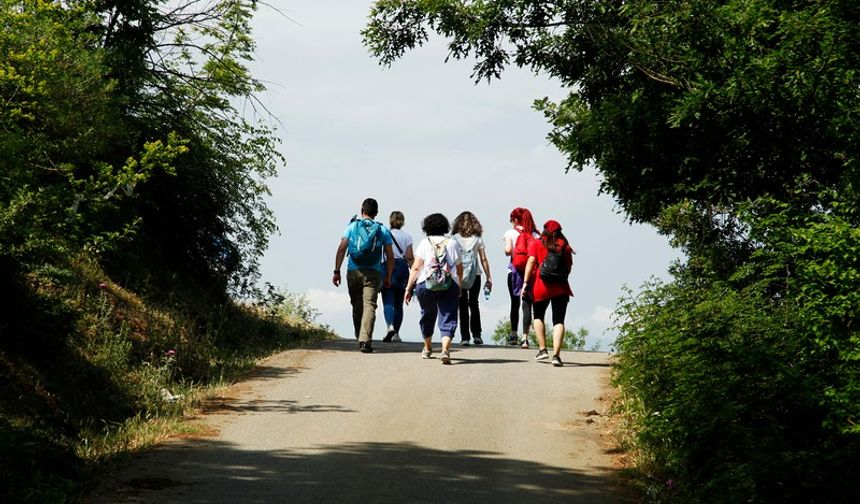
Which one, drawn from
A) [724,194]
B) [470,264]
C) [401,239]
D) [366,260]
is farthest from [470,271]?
[724,194]

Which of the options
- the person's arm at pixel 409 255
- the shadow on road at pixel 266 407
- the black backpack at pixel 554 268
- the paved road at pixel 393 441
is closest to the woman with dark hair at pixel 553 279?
the black backpack at pixel 554 268

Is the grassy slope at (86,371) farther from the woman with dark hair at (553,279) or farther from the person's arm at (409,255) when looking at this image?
the woman with dark hair at (553,279)

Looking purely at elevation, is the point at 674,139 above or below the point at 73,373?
above

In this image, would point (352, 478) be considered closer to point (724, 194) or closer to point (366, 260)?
point (366, 260)

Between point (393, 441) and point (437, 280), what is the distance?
550cm

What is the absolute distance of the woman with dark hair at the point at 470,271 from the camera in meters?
18.1

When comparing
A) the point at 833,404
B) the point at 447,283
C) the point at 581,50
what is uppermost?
the point at 581,50

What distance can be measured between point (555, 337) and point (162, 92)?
771cm

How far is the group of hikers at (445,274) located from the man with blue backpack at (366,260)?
0.05 ft

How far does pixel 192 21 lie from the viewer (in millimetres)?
18484

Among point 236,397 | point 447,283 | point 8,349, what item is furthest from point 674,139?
point 8,349

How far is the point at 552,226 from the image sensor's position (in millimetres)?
15023

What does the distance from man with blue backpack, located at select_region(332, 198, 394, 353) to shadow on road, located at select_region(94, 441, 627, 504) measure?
21.1ft

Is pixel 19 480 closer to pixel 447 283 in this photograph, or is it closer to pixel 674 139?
pixel 447 283
